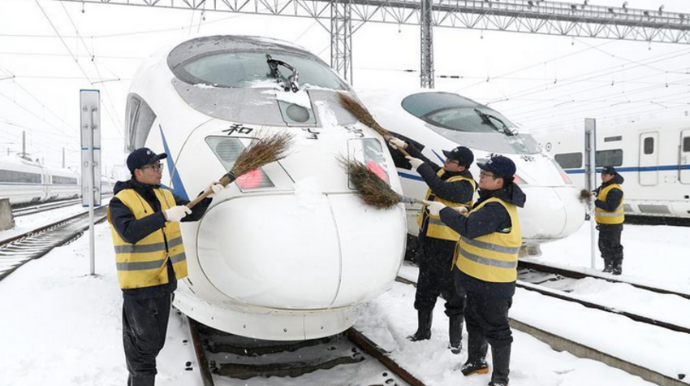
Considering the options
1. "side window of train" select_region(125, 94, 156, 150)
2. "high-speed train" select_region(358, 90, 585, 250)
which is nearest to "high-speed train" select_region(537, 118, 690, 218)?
"high-speed train" select_region(358, 90, 585, 250)

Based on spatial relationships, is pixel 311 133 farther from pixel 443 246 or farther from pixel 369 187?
pixel 443 246

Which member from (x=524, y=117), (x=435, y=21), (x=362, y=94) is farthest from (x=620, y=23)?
Result: (x=524, y=117)

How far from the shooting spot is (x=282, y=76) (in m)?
4.42

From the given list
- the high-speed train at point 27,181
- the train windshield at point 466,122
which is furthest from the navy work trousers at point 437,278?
the high-speed train at point 27,181

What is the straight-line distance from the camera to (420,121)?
7.43 m

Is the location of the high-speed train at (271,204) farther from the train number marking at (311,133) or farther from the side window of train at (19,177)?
the side window of train at (19,177)

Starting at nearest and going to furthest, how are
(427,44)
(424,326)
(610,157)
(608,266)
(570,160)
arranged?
(424,326), (608,266), (610,157), (427,44), (570,160)

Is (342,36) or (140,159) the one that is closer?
(140,159)

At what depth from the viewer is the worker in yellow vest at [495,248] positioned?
3537 millimetres

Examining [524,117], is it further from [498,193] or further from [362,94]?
[498,193]

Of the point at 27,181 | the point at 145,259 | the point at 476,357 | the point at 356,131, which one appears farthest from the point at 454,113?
the point at 27,181

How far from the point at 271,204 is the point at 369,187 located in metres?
0.69

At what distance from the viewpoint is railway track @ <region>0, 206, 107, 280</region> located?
896cm

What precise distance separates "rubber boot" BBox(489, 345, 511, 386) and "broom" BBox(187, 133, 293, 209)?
2122mm
